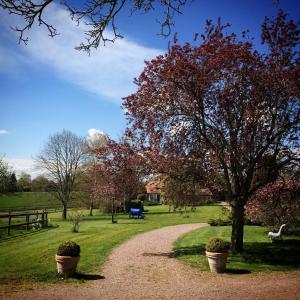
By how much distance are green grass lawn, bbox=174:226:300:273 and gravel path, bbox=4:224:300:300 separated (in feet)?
3.03

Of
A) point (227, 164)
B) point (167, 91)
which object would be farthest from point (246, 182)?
point (167, 91)

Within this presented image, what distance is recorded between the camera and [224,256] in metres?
13.3

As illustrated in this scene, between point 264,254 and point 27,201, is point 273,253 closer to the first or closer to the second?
point 264,254

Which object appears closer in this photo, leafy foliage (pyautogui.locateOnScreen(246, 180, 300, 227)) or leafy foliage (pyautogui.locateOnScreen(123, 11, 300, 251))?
leafy foliage (pyautogui.locateOnScreen(123, 11, 300, 251))

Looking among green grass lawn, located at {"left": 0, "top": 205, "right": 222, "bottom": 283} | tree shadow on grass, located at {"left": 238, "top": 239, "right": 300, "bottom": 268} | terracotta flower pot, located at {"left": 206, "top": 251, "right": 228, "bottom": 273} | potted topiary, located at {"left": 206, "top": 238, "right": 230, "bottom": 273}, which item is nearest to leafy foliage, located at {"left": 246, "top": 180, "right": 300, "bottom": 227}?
tree shadow on grass, located at {"left": 238, "top": 239, "right": 300, "bottom": 268}

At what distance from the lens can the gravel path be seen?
10.2 m

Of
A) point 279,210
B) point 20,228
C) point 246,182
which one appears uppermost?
point 246,182

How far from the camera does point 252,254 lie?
1678 centimetres

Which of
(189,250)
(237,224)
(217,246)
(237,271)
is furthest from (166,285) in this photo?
(237,224)

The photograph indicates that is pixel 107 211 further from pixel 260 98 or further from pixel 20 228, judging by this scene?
pixel 260 98

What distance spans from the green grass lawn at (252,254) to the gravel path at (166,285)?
92 cm

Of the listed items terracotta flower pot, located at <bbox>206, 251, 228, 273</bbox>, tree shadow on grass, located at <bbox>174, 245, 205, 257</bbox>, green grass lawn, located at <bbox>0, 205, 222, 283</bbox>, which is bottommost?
green grass lawn, located at <bbox>0, 205, 222, 283</bbox>

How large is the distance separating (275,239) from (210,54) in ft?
42.1

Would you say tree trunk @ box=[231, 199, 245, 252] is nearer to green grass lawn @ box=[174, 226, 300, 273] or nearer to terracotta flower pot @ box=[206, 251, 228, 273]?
green grass lawn @ box=[174, 226, 300, 273]
